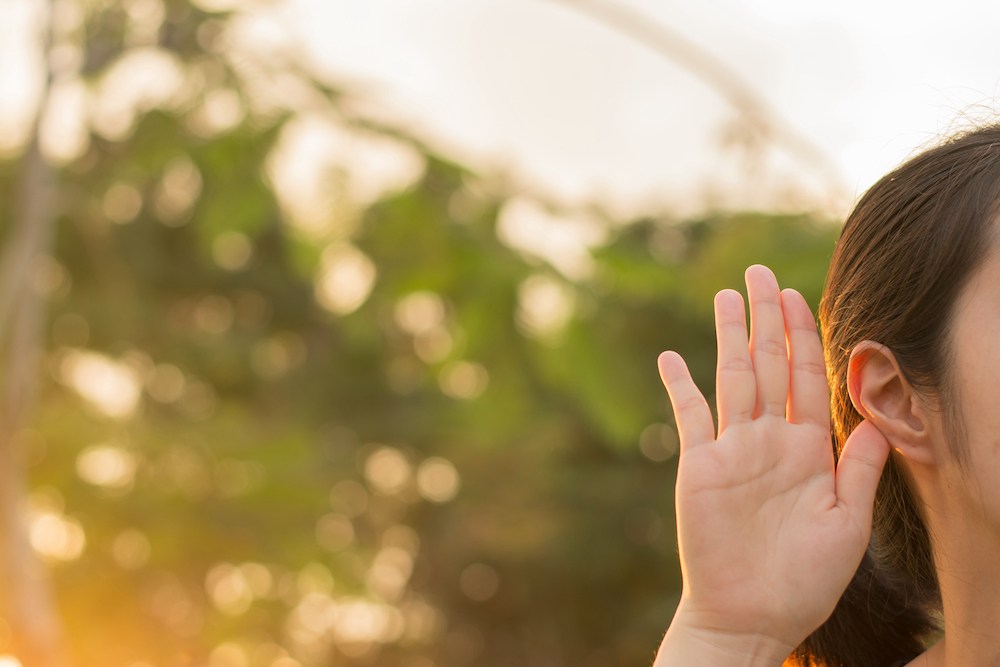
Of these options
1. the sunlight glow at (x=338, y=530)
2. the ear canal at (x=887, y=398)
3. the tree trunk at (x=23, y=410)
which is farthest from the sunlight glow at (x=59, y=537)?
the ear canal at (x=887, y=398)

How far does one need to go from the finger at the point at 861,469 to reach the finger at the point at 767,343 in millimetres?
121

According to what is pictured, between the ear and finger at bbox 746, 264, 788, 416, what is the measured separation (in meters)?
0.12

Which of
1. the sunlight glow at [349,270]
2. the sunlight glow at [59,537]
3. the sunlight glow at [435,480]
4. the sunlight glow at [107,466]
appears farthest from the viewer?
the sunlight glow at [435,480]

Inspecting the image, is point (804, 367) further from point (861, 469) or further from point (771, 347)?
point (861, 469)

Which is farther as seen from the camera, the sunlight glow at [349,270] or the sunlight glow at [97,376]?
the sunlight glow at [97,376]

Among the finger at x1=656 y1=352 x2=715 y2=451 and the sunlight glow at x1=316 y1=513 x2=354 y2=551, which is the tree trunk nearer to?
the finger at x1=656 y1=352 x2=715 y2=451

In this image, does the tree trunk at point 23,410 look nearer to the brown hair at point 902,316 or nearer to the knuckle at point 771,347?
the brown hair at point 902,316

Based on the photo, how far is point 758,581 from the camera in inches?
67.4

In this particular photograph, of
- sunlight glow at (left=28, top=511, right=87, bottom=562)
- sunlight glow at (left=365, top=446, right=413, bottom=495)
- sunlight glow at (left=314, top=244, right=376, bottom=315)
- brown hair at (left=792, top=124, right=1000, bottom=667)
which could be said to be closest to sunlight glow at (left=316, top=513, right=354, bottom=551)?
sunlight glow at (left=365, top=446, right=413, bottom=495)

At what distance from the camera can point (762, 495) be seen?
5.74 ft

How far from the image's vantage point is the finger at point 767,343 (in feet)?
5.91

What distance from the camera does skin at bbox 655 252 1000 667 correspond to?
1.70 meters

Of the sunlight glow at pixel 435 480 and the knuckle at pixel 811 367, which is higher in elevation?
the sunlight glow at pixel 435 480

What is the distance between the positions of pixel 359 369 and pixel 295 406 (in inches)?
76.1
